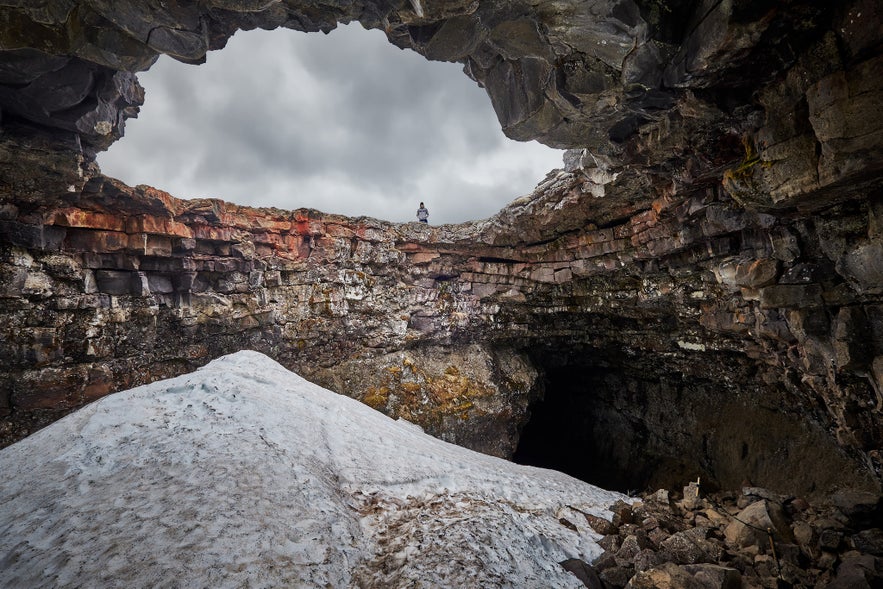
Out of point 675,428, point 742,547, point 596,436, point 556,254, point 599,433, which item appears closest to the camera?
point 742,547

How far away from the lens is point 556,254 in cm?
1098

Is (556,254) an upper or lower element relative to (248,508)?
upper

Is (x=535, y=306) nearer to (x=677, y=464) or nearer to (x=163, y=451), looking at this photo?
(x=677, y=464)

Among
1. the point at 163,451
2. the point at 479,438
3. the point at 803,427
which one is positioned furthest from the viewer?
the point at 479,438

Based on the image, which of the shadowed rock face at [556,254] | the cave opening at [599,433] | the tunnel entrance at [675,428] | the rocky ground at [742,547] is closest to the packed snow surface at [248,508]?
the rocky ground at [742,547]

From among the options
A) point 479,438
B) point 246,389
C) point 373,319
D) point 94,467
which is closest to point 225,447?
point 94,467

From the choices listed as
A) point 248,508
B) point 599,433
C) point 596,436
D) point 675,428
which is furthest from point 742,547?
point 596,436

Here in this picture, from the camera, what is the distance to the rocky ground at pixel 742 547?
3436 mm

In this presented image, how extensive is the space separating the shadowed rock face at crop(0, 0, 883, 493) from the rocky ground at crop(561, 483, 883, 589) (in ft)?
6.12

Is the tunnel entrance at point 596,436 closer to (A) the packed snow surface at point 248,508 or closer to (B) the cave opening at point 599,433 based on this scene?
(B) the cave opening at point 599,433

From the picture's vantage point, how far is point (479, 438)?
11.8 metres

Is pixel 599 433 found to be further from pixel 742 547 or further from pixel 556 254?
pixel 742 547

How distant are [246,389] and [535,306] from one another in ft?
30.9

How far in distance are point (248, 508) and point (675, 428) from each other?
13539mm
